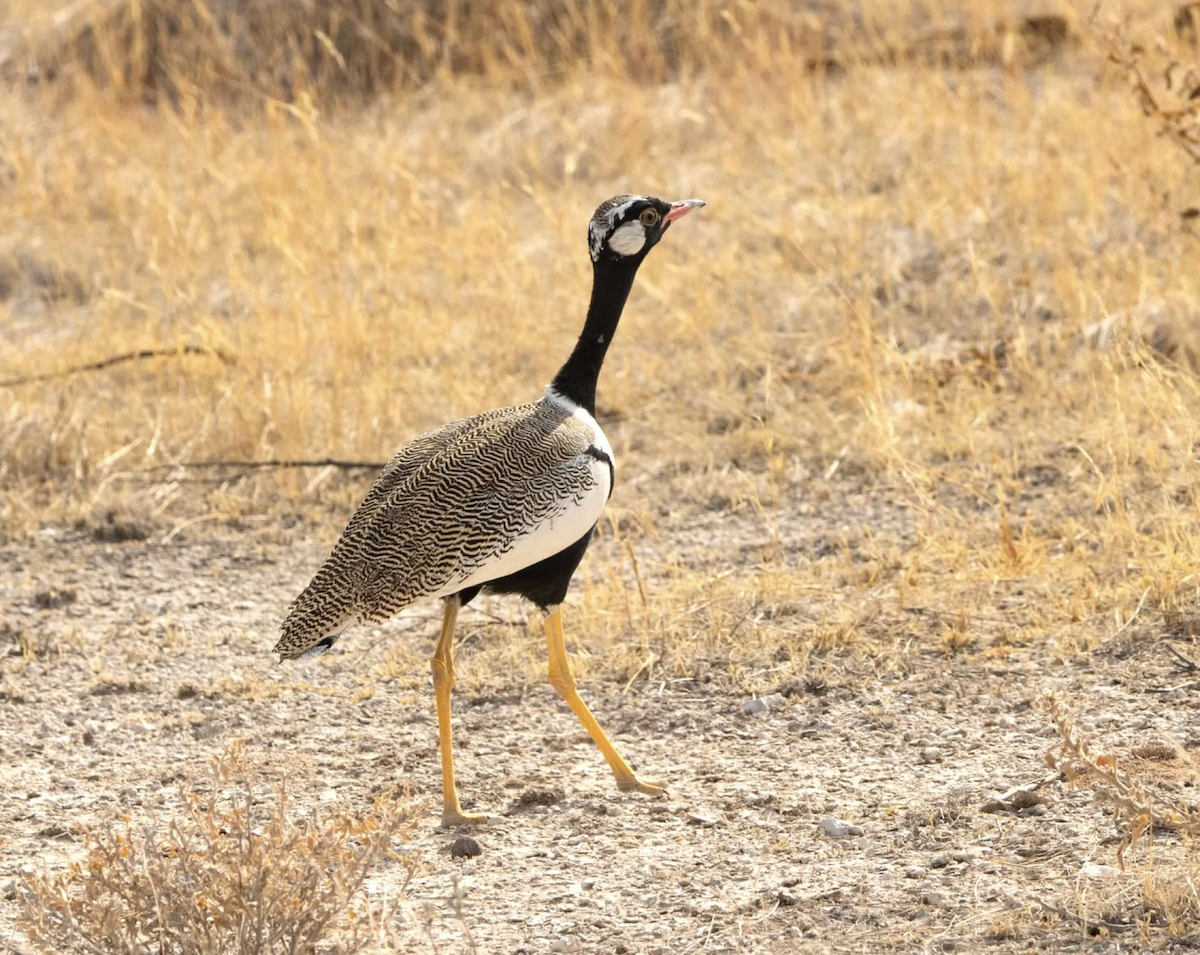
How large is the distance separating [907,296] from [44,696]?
164 inches

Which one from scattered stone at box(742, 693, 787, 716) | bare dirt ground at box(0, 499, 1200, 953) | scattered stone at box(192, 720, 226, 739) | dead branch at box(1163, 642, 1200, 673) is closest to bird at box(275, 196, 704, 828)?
bare dirt ground at box(0, 499, 1200, 953)

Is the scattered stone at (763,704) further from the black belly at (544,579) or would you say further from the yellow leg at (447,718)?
the yellow leg at (447,718)

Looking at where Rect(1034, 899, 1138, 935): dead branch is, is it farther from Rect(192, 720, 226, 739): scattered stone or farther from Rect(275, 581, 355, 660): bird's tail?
→ Rect(192, 720, 226, 739): scattered stone

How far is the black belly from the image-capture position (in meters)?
4.19

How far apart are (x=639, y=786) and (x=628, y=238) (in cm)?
146

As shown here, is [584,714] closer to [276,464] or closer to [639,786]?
[639,786]

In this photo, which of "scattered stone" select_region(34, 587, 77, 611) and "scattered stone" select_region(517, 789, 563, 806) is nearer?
"scattered stone" select_region(517, 789, 563, 806)

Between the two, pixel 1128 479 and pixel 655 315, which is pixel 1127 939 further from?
pixel 655 315

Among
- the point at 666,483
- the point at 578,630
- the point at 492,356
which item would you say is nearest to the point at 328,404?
the point at 492,356

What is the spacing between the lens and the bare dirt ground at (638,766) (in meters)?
3.51

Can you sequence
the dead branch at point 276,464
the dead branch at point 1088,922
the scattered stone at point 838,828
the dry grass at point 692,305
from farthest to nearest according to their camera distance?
the dead branch at point 276,464, the dry grass at point 692,305, the scattered stone at point 838,828, the dead branch at point 1088,922

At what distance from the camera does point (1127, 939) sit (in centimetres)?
325

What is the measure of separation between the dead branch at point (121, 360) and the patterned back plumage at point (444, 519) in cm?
284

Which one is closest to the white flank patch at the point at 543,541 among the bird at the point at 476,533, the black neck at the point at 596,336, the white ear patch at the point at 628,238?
the bird at the point at 476,533
